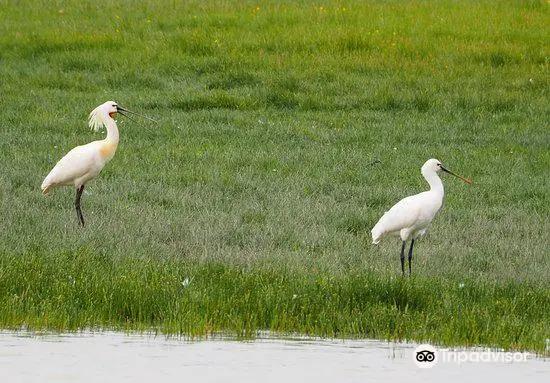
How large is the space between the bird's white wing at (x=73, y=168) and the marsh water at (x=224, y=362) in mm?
5516

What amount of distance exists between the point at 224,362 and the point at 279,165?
920 centimetres

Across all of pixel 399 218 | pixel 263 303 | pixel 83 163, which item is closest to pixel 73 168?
pixel 83 163

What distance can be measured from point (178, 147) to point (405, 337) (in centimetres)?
990

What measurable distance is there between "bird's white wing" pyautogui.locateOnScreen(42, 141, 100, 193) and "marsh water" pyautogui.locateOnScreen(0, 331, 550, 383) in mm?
5516

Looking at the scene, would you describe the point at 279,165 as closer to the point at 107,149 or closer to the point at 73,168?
the point at 107,149

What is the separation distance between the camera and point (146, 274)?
1000 centimetres

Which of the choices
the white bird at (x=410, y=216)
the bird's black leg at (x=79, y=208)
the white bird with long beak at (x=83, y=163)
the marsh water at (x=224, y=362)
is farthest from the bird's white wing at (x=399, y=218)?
the white bird with long beak at (x=83, y=163)

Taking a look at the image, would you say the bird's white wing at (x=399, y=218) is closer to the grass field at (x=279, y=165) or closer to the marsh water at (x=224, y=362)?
the grass field at (x=279, y=165)

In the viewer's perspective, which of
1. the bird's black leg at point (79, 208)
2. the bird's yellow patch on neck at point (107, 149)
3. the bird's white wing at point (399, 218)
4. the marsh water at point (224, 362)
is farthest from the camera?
the bird's yellow patch on neck at point (107, 149)

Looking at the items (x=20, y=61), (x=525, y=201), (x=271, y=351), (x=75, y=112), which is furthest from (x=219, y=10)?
(x=271, y=351)

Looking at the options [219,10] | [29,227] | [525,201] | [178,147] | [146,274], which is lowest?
[146,274]

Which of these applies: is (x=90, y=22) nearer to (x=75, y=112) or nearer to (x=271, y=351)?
(x=75, y=112)

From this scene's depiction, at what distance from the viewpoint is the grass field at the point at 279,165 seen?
933 centimetres

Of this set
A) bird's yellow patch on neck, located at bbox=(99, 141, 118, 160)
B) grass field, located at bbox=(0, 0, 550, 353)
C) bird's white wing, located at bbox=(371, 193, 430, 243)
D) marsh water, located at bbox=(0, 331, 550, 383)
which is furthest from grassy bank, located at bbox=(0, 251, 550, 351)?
bird's yellow patch on neck, located at bbox=(99, 141, 118, 160)
